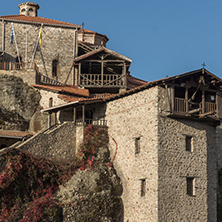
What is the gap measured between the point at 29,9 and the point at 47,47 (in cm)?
705

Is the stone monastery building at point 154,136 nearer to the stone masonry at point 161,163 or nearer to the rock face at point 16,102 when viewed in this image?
the stone masonry at point 161,163

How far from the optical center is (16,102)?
142 ft

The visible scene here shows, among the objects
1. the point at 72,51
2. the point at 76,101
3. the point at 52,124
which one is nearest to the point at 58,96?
the point at 52,124

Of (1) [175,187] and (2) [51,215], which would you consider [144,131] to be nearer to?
(1) [175,187]

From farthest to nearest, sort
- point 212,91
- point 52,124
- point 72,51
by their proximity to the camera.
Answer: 1. point 72,51
2. point 52,124
3. point 212,91

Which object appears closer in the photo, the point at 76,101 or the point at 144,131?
the point at 144,131

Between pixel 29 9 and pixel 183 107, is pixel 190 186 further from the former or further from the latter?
pixel 29 9

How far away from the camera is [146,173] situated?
33250 mm

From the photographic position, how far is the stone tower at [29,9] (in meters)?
53.6

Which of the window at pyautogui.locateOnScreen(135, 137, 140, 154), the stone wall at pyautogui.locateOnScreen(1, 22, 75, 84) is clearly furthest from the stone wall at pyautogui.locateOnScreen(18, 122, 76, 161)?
the stone wall at pyautogui.locateOnScreen(1, 22, 75, 84)

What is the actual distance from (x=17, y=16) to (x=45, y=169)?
Result: 22.0 metres

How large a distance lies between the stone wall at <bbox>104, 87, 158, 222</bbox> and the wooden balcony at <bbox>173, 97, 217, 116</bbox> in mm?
1641

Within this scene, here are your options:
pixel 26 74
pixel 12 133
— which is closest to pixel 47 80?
pixel 26 74

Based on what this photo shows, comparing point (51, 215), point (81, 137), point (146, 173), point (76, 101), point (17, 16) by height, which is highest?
point (17, 16)
